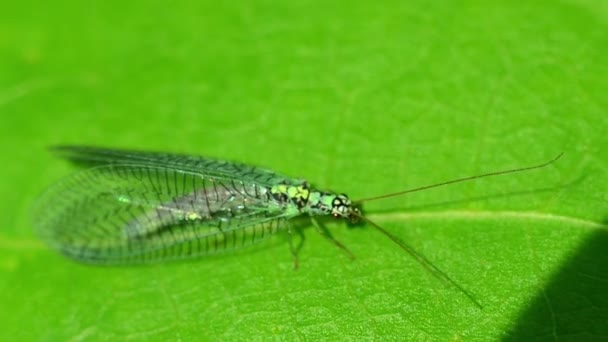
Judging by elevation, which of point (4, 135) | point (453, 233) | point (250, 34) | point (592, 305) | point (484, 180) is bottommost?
point (592, 305)

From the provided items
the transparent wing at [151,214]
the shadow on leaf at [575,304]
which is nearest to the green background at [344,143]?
the shadow on leaf at [575,304]

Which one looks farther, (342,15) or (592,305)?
(342,15)

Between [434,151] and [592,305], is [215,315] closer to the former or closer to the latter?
[434,151]

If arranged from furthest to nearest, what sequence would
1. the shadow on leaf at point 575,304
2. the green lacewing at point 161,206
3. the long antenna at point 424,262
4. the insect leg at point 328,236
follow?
the green lacewing at point 161,206 → the insect leg at point 328,236 → the long antenna at point 424,262 → the shadow on leaf at point 575,304

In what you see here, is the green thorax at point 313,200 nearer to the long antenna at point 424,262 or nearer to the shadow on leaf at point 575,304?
the long antenna at point 424,262

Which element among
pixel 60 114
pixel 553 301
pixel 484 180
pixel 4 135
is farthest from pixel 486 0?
pixel 4 135

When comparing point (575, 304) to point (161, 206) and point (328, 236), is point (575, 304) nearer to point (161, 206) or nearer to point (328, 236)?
point (328, 236)

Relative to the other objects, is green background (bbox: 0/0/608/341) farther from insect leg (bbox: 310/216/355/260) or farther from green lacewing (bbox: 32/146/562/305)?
green lacewing (bbox: 32/146/562/305)

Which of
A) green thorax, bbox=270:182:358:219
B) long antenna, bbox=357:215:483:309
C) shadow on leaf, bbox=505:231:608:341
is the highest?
green thorax, bbox=270:182:358:219

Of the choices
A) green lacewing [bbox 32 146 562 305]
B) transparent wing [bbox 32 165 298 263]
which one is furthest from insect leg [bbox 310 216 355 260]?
transparent wing [bbox 32 165 298 263]
